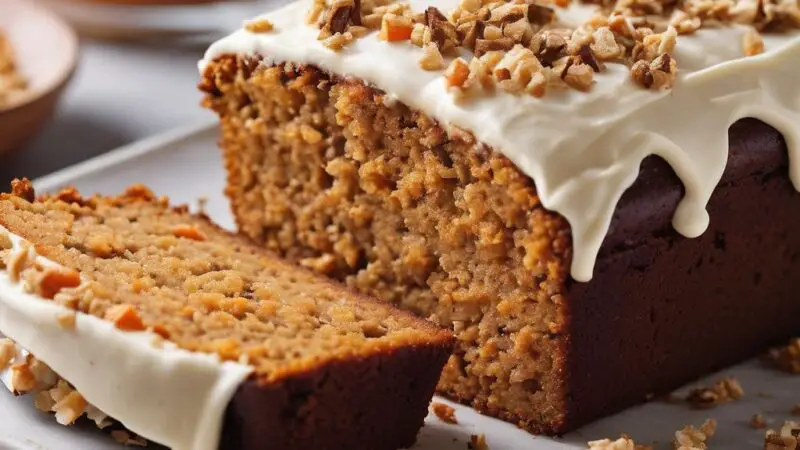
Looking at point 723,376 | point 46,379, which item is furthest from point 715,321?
point 46,379

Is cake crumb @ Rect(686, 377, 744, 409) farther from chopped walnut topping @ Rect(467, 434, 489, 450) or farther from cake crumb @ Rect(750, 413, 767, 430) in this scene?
chopped walnut topping @ Rect(467, 434, 489, 450)

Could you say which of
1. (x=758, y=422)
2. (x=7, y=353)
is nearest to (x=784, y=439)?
(x=758, y=422)

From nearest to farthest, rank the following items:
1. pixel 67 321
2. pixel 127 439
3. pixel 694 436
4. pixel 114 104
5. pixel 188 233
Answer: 1. pixel 67 321
2. pixel 127 439
3. pixel 694 436
4. pixel 188 233
5. pixel 114 104

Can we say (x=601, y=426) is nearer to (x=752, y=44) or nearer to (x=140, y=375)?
(x=752, y=44)

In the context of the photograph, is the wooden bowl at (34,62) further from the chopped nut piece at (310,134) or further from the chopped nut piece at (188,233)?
the chopped nut piece at (310,134)

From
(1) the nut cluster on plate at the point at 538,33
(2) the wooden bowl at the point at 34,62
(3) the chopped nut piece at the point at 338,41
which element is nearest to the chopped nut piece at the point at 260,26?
(1) the nut cluster on plate at the point at 538,33

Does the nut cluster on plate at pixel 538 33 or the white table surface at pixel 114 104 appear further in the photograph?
the white table surface at pixel 114 104
